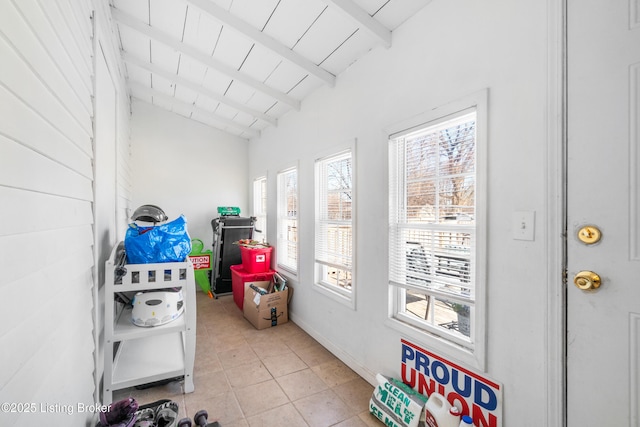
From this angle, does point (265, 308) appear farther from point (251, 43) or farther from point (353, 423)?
point (251, 43)

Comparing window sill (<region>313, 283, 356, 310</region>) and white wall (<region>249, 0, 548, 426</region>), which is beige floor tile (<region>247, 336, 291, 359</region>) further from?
window sill (<region>313, 283, 356, 310</region>)

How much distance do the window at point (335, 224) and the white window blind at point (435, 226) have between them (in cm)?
52

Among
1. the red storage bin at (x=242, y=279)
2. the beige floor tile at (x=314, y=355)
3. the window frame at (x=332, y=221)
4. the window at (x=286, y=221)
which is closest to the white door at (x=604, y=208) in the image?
the window frame at (x=332, y=221)

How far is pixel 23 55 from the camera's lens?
88cm

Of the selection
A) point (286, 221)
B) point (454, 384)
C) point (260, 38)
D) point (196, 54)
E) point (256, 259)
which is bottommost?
point (454, 384)

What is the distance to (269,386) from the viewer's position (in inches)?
86.3

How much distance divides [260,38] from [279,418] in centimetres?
284

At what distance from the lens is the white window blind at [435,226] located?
162 centimetres

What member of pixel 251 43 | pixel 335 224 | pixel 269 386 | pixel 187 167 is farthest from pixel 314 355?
pixel 187 167

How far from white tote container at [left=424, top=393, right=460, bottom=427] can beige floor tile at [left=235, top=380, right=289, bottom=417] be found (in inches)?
38.5

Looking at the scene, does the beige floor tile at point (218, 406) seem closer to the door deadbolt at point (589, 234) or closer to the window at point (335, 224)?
the window at point (335, 224)

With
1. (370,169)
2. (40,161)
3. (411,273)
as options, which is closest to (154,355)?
(40,161)

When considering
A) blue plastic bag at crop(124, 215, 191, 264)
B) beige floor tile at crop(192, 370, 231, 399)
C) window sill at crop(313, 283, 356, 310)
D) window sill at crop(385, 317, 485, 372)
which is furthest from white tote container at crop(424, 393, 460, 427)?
blue plastic bag at crop(124, 215, 191, 264)

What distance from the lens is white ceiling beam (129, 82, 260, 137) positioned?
394 centimetres
